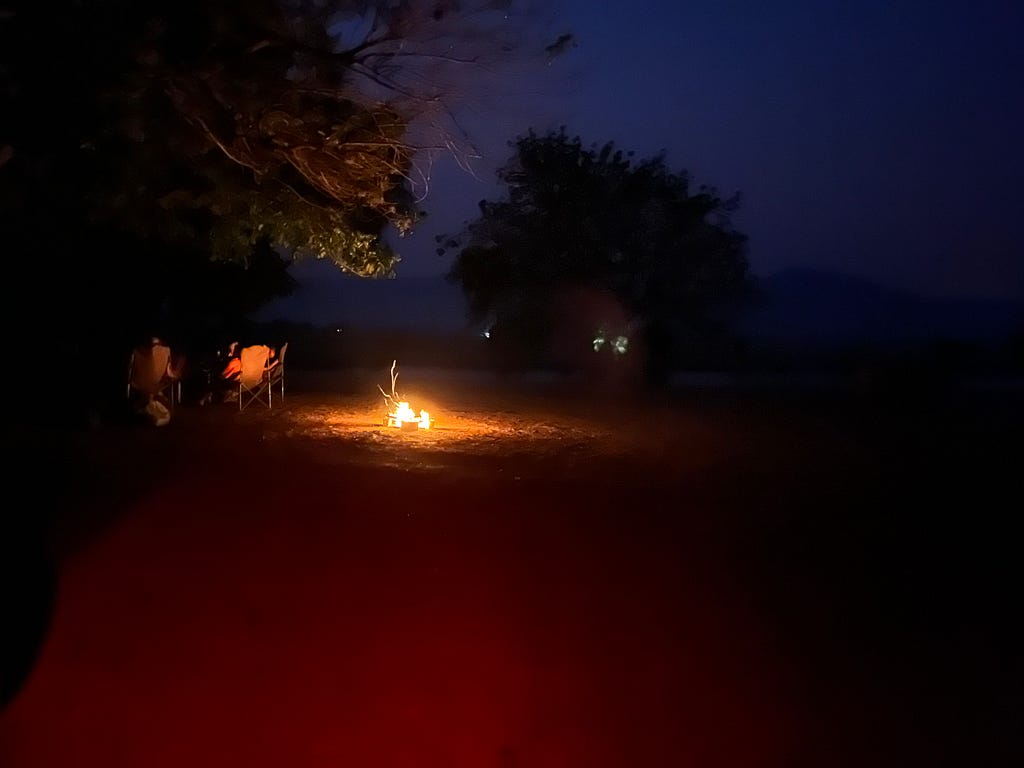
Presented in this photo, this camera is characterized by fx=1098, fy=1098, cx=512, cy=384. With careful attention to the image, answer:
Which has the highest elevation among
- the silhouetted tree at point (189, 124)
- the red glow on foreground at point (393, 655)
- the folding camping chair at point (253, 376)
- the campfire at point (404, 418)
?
the silhouetted tree at point (189, 124)

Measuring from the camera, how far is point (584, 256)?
89.9 ft

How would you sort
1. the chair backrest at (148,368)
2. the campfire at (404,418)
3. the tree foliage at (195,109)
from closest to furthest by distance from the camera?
the tree foliage at (195,109), the chair backrest at (148,368), the campfire at (404,418)

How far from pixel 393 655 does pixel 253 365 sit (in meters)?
11.6

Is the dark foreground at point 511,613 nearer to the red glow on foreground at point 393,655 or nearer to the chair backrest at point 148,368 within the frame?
the red glow on foreground at point 393,655

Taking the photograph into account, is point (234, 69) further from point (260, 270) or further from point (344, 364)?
point (344, 364)

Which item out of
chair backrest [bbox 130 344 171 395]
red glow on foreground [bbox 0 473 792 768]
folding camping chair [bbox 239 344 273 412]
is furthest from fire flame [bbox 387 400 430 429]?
red glow on foreground [bbox 0 473 792 768]

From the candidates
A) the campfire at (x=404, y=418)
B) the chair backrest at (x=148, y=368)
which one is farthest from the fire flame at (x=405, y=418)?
the chair backrest at (x=148, y=368)

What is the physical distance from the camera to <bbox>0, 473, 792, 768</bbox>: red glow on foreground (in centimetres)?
466

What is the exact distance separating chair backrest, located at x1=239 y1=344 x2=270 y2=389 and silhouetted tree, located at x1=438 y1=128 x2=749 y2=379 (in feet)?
36.9

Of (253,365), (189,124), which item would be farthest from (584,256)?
(189,124)

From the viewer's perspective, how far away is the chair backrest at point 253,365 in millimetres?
16469

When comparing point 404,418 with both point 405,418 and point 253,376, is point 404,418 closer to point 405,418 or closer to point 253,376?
point 405,418

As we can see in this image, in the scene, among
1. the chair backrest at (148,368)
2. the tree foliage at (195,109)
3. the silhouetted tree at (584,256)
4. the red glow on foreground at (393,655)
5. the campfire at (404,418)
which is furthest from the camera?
the silhouetted tree at (584,256)

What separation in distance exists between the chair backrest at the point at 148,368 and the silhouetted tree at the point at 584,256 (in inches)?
537
